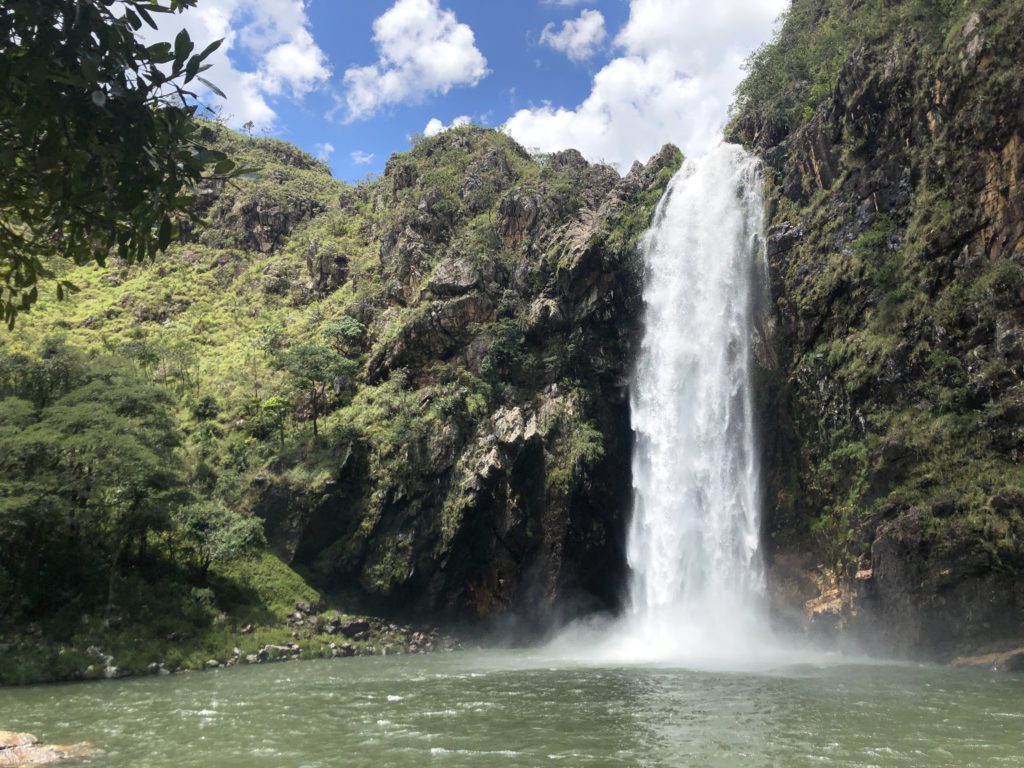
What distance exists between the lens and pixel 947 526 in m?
22.2

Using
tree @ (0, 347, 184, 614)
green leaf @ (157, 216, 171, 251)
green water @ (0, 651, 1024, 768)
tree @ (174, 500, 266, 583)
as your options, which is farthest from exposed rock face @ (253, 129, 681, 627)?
green leaf @ (157, 216, 171, 251)

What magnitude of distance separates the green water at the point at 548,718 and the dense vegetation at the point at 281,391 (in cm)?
744

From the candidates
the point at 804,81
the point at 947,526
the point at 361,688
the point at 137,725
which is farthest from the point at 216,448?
the point at 804,81

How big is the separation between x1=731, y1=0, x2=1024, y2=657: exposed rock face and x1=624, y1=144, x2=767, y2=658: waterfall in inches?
53.0

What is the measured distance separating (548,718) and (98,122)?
1366 cm

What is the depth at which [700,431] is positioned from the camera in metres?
33.0

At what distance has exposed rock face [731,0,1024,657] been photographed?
22203 millimetres

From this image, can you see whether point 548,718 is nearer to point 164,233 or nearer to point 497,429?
point 164,233

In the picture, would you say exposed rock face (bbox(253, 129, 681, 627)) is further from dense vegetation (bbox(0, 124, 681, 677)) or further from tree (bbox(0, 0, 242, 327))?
tree (bbox(0, 0, 242, 327))

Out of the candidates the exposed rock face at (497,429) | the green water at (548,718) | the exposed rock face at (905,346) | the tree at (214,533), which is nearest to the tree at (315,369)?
the exposed rock face at (497,429)

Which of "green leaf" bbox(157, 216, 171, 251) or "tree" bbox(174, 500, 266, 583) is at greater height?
"green leaf" bbox(157, 216, 171, 251)

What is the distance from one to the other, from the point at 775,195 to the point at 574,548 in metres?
20.1

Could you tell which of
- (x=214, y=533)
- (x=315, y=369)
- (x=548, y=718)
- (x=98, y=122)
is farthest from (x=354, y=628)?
(x=98, y=122)

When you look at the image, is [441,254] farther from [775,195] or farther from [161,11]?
[161,11]
